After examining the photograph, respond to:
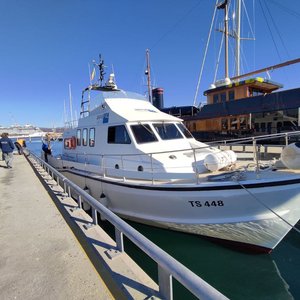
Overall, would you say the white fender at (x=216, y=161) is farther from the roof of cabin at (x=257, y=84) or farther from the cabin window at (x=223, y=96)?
the cabin window at (x=223, y=96)

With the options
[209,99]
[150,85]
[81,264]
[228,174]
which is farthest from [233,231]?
[150,85]

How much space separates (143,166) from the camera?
637 centimetres

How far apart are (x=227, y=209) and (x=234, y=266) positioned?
115 centimetres

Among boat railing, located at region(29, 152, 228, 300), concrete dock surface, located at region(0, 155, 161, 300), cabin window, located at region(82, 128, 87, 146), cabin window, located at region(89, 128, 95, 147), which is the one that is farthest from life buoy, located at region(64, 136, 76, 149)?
boat railing, located at region(29, 152, 228, 300)

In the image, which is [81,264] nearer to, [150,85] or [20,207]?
[20,207]

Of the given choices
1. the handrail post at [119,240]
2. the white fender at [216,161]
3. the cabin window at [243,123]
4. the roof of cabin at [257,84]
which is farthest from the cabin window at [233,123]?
the handrail post at [119,240]

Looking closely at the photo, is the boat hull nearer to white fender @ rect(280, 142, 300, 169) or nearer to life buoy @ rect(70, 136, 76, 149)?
white fender @ rect(280, 142, 300, 169)

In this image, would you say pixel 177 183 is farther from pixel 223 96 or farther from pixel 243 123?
pixel 223 96

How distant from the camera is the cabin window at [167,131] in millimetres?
7211

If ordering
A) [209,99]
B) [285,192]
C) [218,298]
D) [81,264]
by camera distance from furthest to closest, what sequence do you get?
[209,99]
[285,192]
[81,264]
[218,298]

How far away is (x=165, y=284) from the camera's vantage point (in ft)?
7.36

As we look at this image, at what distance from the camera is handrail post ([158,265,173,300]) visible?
217 cm

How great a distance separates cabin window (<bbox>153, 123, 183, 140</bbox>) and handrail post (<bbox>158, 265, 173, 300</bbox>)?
5.08 meters

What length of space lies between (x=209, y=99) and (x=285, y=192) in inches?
603
